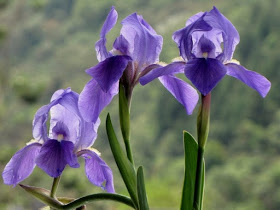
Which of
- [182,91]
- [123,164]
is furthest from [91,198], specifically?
[182,91]

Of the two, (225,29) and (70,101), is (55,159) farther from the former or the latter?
(225,29)

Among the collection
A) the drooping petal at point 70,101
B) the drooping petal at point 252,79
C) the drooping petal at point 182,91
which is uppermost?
the drooping petal at point 182,91

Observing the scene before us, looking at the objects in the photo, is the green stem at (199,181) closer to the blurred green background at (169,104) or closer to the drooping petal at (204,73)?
the drooping petal at (204,73)

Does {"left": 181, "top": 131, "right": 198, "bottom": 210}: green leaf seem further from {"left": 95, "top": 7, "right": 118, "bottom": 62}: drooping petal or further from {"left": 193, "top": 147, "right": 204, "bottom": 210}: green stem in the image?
{"left": 95, "top": 7, "right": 118, "bottom": 62}: drooping petal

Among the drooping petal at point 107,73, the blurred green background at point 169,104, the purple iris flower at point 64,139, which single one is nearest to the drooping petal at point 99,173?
the purple iris flower at point 64,139

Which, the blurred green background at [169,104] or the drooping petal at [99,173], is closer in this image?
the drooping petal at [99,173]

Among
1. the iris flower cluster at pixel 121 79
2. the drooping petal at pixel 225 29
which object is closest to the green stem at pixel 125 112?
the iris flower cluster at pixel 121 79

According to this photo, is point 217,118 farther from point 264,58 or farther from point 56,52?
point 56,52

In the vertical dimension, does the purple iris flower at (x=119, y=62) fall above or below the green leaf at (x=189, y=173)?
above

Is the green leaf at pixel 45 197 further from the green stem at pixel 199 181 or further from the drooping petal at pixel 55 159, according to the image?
the green stem at pixel 199 181
